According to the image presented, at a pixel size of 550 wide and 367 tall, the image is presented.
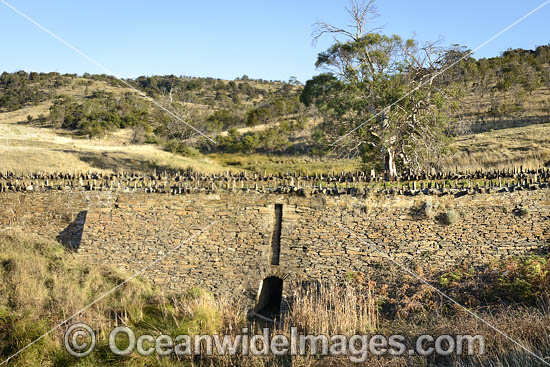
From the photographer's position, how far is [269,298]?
13.5 meters

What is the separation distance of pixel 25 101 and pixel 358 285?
6827 cm

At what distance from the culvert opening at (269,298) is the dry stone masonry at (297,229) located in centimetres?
17

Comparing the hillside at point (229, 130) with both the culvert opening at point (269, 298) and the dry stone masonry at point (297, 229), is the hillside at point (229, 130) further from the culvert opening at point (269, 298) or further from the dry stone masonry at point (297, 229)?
the culvert opening at point (269, 298)

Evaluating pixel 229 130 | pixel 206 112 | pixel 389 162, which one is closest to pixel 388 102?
pixel 389 162

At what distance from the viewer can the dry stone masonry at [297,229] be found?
12008 mm

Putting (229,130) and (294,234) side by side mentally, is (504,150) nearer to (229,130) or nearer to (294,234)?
(294,234)

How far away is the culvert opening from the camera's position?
491 inches

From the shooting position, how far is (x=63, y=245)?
A: 14.2 meters

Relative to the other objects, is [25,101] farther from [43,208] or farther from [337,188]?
[337,188]

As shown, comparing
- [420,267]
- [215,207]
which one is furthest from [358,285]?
[215,207]

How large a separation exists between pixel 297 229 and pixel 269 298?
2.51 meters

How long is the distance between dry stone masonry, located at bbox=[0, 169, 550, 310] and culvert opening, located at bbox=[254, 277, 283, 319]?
169 mm

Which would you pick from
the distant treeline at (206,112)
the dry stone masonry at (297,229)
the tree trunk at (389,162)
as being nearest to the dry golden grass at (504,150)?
the tree trunk at (389,162)

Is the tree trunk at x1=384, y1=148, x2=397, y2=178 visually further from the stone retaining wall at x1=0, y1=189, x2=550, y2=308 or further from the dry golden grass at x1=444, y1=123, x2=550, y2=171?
the stone retaining wall at x1=0, y1=189, x2=550, y2=308
